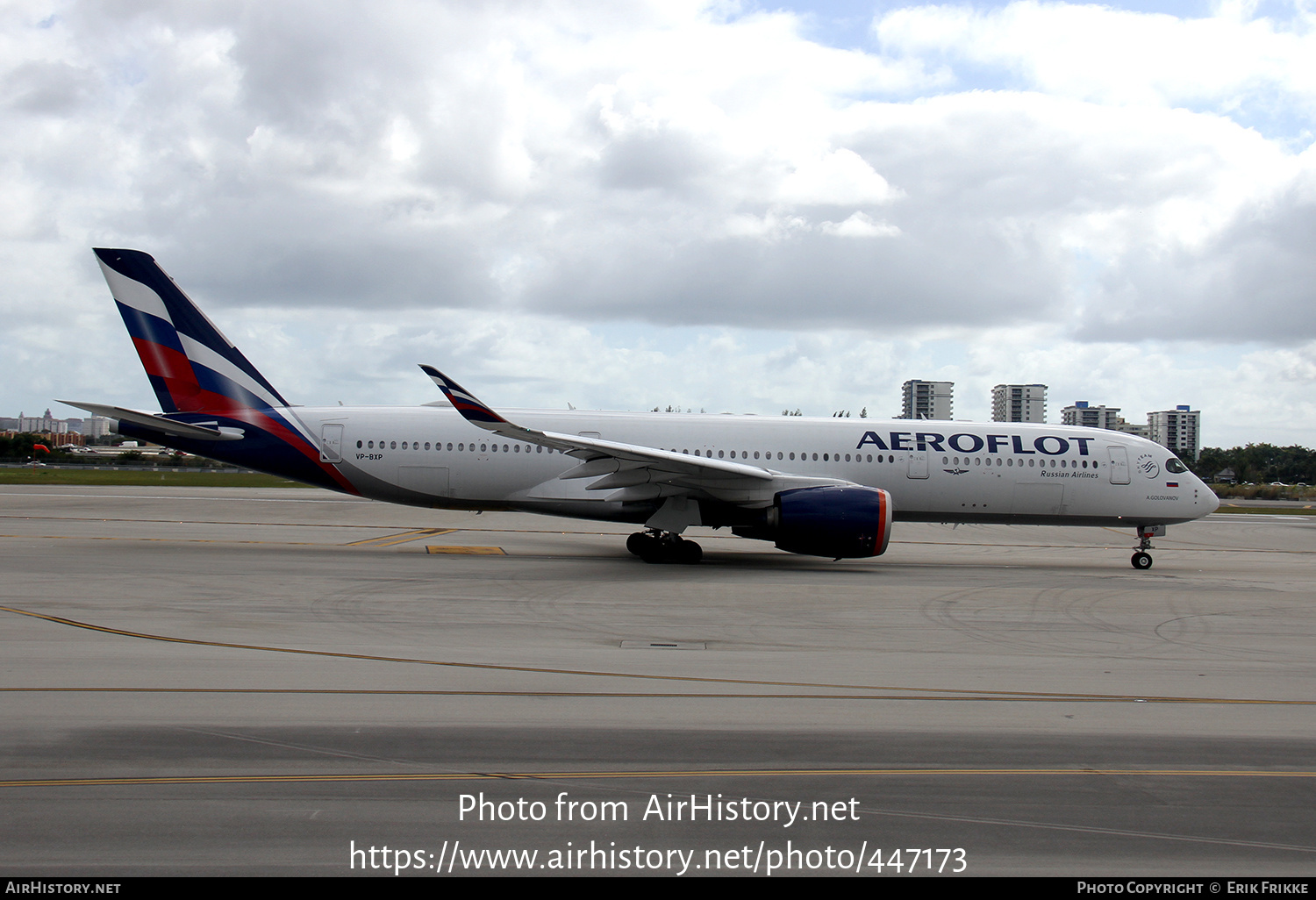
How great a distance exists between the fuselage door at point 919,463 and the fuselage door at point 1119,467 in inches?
175

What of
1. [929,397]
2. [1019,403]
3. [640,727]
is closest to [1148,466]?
[640,727]

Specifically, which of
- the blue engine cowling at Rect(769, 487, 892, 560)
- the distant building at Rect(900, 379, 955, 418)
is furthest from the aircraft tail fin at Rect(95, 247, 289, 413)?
the distant building at Rect(900, 379, 955, 418)

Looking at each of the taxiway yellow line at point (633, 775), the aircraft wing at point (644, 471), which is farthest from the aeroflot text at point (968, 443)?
the taxiway yellow line at point (633, 775)

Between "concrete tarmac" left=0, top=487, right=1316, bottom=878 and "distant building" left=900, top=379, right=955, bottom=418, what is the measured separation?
48.7 m

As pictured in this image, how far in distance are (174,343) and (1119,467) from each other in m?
21.5

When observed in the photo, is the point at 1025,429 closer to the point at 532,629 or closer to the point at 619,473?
the point at 619,473

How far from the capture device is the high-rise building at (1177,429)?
410ft

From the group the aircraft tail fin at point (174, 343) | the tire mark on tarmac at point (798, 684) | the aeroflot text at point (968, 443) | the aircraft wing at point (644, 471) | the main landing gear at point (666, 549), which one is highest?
the aircraft tail fin at point (174, 343)

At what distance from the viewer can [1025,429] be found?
20.5 meters

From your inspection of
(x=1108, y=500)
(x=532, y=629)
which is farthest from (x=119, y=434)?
(x=1108, y=500)

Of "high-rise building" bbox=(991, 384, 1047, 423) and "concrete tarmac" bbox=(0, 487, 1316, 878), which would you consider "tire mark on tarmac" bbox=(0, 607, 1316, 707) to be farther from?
"high-rise building" bbox=(991, 384, 1047, 423)

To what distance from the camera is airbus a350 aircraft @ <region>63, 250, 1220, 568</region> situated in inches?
715

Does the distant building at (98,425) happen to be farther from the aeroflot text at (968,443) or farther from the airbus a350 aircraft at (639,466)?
the aeroflot text at (968,443)
